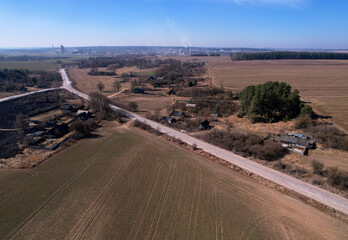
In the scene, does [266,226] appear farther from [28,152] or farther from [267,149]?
[28,152]

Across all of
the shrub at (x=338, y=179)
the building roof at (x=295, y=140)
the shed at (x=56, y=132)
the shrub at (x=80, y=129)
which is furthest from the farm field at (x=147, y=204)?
the building roof at (x=295, y=140)

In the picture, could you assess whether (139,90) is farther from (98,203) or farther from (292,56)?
(292,56)

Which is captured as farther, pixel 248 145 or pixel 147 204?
pixel 248 145

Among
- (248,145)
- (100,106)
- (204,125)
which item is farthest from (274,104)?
(100,106)

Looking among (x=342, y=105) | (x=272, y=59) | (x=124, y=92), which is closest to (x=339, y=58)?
(x=272, y=59)

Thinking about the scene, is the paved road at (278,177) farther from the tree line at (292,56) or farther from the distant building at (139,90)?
the tree line at (292,56)

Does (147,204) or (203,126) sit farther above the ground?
(203,126)

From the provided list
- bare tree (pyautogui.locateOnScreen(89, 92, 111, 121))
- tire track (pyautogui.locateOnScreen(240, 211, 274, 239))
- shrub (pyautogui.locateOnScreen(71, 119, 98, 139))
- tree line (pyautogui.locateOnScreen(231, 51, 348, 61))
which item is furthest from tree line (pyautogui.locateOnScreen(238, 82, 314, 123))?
tree line (pyautogui.locateOnScreen(231, 51, 348, 61))

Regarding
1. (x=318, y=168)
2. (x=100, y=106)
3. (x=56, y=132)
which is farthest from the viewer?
(x=100, y=106)

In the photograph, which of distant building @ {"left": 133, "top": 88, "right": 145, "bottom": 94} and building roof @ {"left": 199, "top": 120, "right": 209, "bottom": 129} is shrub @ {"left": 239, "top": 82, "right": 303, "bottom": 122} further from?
distant building @ {"left": 133, "top": 88, "right": 145, "bottom": 94}
